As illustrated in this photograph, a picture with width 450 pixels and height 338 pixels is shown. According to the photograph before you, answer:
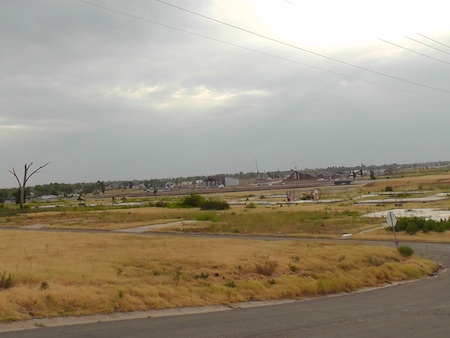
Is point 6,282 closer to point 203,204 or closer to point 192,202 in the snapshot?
point 203,204

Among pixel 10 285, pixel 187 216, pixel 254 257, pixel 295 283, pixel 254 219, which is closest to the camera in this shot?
pixel 10 285

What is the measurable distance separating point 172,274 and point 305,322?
7902 millimetres

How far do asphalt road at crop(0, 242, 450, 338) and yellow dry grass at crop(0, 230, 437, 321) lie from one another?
1455 millimetres

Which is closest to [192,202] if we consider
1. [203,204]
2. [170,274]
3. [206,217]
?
[203,204]

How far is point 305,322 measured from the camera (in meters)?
13.9

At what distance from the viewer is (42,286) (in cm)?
1598

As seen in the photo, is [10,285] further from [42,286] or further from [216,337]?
[216,337]

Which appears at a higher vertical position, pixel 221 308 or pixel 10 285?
pixel 10 285

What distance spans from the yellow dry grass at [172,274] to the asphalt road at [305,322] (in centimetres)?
145

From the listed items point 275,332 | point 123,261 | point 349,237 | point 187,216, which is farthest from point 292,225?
point 275,332

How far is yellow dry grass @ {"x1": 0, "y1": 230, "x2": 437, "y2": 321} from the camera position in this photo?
1526 cm

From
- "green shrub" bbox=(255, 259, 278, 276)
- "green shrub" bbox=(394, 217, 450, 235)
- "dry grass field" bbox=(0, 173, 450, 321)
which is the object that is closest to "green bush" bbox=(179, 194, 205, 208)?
"green shrub" bbox=(394, 217, 450, 235)

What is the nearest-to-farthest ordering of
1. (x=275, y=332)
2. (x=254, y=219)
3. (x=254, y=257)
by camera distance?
(x=275, y=332)
(x=254, y=257)
(x=254, y=219)

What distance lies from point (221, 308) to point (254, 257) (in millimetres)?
9136
